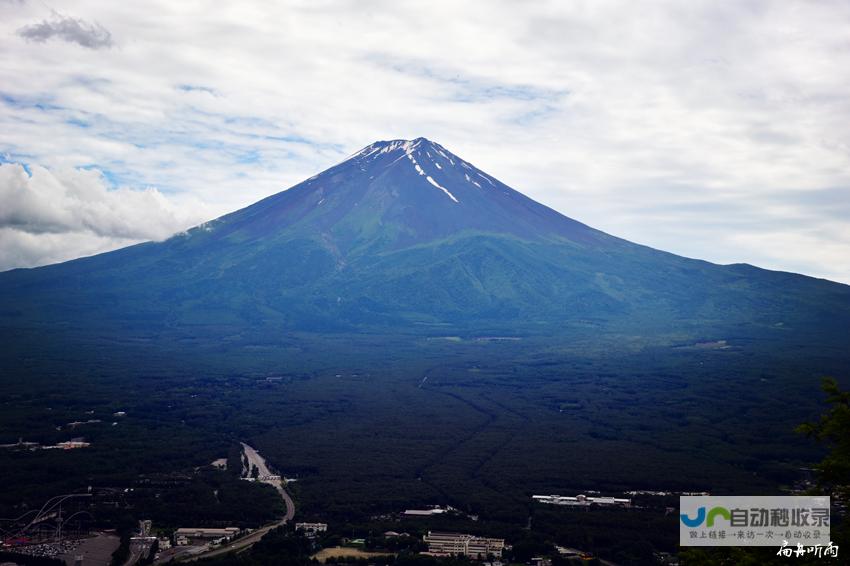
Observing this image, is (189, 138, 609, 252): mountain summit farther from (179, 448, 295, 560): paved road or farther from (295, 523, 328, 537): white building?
(295, 523, 328, 537): white building

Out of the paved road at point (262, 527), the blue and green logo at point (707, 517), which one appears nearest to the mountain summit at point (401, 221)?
the paved road at point (262, 527)

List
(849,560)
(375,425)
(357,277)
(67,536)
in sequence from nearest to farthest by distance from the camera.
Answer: (849,560) → (67,536) → (375,425) → (357,277)

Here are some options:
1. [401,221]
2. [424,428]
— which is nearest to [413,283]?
[401,221]

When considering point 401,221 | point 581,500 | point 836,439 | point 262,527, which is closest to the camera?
point 836,439

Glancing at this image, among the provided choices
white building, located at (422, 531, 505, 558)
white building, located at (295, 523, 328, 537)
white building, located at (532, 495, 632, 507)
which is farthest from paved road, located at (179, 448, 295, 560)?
white building, located at (532, 495, 632, 507)

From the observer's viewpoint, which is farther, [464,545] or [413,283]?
[413,283]

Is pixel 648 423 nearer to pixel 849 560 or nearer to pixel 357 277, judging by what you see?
pixel 849 560

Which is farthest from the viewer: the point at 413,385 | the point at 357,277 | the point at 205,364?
the point at 357,277

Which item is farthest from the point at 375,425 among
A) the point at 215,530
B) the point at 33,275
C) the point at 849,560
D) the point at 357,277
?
the point at 33,275

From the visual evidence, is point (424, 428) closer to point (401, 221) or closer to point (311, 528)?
point (311, 528)
